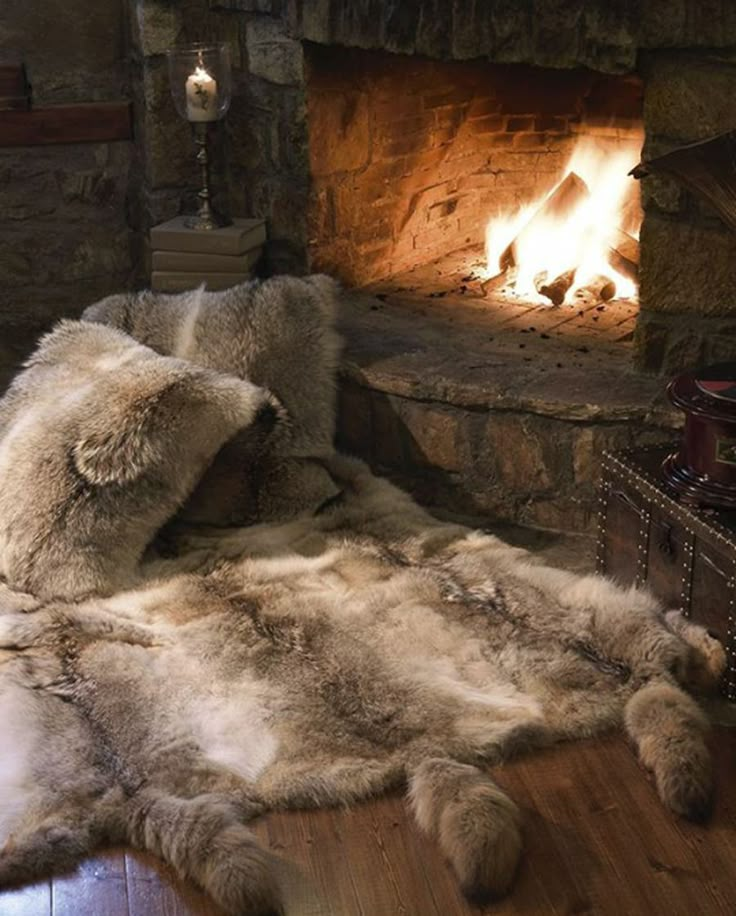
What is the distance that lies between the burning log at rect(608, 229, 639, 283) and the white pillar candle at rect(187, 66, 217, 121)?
3.72ft

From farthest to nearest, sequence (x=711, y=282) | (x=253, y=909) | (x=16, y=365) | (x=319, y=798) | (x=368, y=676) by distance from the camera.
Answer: (x=16, y=365), (x=711, y=282), (x=368, y=676), (x=319, y=798), (x=253, y=909)

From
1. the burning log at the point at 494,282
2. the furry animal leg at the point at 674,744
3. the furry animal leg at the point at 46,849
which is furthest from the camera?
the burning log at the point at 494,282

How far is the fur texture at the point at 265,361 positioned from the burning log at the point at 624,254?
2.71 ft

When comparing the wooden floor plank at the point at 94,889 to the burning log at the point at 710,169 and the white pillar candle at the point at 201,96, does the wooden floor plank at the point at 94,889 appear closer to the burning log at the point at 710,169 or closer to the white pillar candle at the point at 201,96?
the burning log at the point at 710,169

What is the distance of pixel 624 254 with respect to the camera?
3848 millimetres

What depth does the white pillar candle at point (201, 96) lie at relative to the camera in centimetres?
368

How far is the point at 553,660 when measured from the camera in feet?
9.02

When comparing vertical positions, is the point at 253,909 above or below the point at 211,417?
below

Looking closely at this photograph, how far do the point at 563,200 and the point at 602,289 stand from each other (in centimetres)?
28

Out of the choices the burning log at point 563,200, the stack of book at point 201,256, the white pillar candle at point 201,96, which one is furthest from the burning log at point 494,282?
the white pillar candle at point 201,96

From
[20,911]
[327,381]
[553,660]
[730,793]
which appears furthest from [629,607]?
[20,911]

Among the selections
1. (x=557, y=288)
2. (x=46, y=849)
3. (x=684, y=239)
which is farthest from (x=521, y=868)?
(x=557, y=288)

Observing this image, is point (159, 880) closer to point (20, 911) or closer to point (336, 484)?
point (20, 911)

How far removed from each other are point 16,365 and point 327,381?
1298 millimetres
